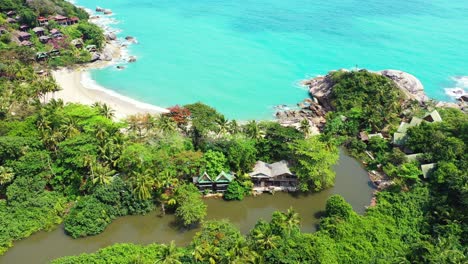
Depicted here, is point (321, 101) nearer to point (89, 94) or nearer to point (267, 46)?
point (267, 46)

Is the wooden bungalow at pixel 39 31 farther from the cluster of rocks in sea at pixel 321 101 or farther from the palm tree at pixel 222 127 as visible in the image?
the cluster of rocks in sea at pixel 321 101

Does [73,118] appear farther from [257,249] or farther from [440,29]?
[440,29]

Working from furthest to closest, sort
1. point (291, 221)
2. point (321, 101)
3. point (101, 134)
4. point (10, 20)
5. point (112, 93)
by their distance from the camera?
point (10, 20) → point (321, 101) → point (112, 93) → point (101, 134) → point (291, 221)

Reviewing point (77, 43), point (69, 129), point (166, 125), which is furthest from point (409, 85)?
point (77, 43)

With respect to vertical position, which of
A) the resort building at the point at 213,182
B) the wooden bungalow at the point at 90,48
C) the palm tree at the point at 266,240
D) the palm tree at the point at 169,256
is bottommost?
the resort building at the point at 213,182

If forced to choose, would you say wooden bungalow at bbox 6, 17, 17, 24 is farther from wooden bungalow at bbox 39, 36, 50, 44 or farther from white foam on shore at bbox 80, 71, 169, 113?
white foam on shore at bbox 80, 71, 169, 113

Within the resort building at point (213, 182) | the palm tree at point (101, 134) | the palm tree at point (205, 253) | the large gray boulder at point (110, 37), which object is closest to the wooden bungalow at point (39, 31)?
the large gray boulder at point (110, 37)
